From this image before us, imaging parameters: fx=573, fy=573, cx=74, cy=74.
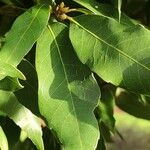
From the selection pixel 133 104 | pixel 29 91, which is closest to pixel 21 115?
pixel 29 91

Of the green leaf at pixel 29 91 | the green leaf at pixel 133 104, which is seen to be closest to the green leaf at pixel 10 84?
the green leaf at pixel 29 91

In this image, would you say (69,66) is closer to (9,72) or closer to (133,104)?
(9,72)

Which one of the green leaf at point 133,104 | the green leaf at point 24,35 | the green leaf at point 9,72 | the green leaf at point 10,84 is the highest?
the green leaf at point 24,35

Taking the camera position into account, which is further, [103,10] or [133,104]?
[133,104]

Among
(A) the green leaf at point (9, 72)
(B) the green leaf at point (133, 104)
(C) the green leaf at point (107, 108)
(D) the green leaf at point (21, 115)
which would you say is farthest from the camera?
(B) the green leaf at point (133, 104)

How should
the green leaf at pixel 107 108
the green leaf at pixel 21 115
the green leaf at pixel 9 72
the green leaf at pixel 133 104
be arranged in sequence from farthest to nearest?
the green leaf at pixel 133 104, the green leaf at pixel 107 108, the green leaf at pixel 21 115, the green leaf at pixel 9 72

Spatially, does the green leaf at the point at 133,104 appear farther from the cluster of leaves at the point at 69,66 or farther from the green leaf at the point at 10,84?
the green leaf at the point at 10,84
